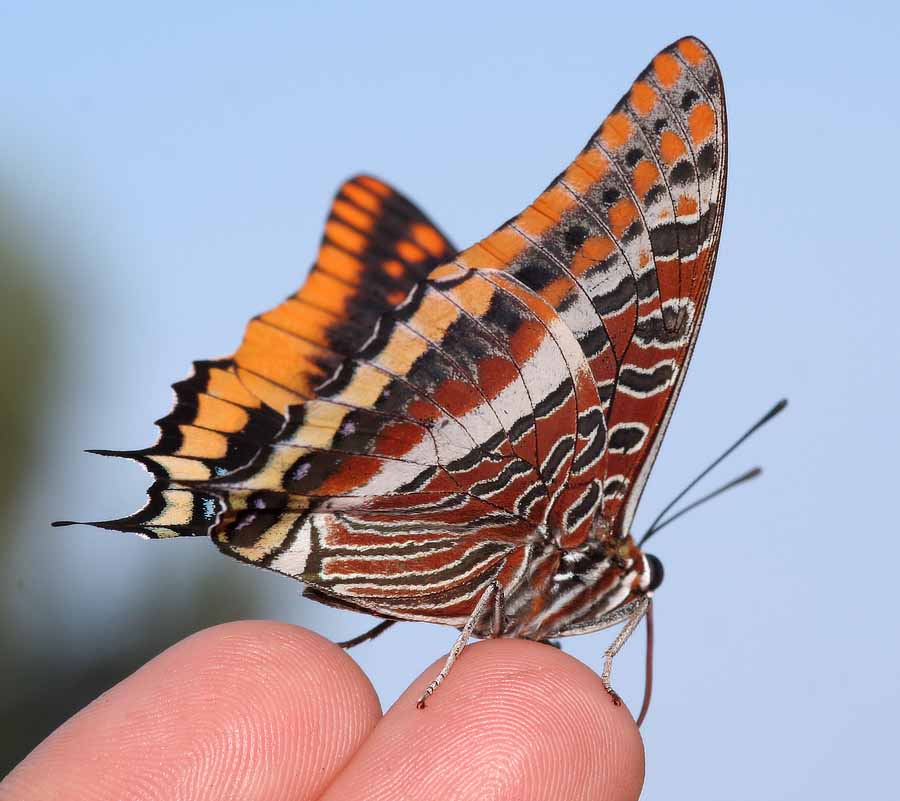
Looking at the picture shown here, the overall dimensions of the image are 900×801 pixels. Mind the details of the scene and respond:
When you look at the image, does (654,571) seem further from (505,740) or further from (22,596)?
(22,596)

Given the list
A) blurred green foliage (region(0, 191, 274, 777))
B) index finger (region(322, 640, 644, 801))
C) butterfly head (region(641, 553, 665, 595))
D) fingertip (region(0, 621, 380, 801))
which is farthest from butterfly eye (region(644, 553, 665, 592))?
blurred green foliage (region(0, 191, 274, 777))

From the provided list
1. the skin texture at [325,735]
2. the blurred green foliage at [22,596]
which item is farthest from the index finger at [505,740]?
the blurred green foliage at [22,596]

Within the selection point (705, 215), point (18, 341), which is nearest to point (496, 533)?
point (705, 215)

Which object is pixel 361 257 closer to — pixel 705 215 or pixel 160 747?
pixel 705 215

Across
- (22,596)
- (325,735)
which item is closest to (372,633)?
(325,735)

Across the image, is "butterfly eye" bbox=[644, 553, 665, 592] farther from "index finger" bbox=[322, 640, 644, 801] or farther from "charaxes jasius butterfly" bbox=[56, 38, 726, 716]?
"index finger" bbox=[322, 640, 644, 801]
